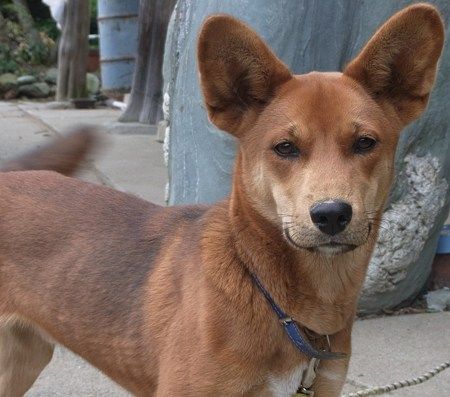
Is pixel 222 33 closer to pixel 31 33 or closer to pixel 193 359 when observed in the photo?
pixel 193 359

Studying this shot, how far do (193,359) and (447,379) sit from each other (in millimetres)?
1907

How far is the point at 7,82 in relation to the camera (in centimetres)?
1897

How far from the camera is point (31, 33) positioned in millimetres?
22375

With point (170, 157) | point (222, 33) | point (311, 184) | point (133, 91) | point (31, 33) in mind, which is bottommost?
point (31, 33)

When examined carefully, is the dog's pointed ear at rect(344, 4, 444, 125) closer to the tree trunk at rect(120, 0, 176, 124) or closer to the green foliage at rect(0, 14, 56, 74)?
the tree trunk at rect(120, 0, 176, 124)

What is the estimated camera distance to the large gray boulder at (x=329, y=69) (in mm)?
4570

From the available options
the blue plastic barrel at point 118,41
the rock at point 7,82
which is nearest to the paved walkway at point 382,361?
the blue plastic barrel at point 118,41

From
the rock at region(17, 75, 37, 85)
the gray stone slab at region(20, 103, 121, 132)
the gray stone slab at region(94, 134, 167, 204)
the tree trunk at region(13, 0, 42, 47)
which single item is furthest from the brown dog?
the tree trunk at region(13, 0, 42, 47)

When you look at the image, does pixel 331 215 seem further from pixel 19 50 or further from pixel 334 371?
pixel 19 50

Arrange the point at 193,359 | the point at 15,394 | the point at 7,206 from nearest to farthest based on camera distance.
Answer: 1. the point at 193,359
2. the point at 7,206
3. the point at 15,394

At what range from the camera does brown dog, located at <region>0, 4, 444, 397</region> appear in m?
2.89

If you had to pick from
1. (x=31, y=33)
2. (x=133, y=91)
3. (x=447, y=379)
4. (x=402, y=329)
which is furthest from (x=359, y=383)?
(x=31, y=33)

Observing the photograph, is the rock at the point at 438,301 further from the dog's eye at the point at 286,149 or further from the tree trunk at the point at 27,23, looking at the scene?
the tree trunk at the point at 27,23

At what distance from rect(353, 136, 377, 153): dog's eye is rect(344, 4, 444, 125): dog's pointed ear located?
10.2 inches
